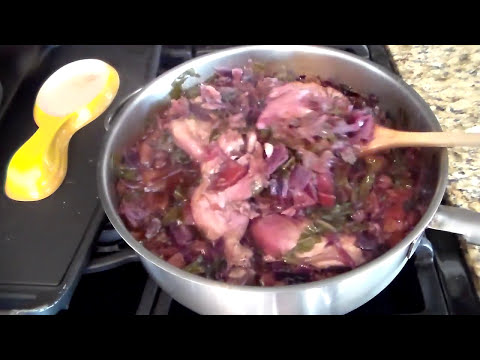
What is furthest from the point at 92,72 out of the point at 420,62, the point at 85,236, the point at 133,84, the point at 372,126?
the point at 420,62

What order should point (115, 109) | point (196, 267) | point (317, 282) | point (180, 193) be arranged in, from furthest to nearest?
point (115, 109) → point (180, 193) → point (196, 267) → point (317, 282)

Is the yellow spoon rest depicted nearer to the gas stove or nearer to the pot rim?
the gas stove

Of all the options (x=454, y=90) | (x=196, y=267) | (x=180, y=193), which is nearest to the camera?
(x=196, y=267)

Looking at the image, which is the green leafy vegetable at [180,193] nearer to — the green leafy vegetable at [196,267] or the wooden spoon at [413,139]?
the green leafy vegetable at [196,267]

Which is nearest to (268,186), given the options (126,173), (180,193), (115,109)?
(180,193)

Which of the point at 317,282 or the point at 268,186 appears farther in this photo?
the point at 268,186

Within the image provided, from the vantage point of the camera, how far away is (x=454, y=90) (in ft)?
3.96

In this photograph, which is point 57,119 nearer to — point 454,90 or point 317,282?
point 317,282

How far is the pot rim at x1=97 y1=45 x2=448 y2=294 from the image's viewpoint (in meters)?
0.72

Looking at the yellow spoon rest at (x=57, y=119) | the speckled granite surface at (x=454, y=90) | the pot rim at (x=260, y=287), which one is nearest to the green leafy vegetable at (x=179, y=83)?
the pot rim at (x=260, y=287)

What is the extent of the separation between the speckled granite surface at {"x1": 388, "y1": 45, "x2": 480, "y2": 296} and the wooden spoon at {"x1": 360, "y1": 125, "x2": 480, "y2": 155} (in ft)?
0.51

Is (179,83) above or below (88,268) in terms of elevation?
above

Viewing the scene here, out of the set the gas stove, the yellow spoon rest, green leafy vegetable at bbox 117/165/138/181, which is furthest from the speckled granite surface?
the yellow spoon rest

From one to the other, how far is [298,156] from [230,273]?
→ 0.80 feet
